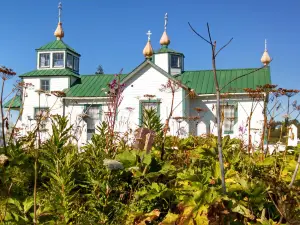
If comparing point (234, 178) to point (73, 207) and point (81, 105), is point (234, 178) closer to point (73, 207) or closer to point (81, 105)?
point (73, 207)

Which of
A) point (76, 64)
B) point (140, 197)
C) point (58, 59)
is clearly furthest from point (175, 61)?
point (140, 197)

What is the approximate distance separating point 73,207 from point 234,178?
3.62 feet

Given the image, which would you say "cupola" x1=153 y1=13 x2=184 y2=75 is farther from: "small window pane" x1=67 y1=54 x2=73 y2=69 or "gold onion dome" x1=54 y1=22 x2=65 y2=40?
"gold onion dome" x1=54 y1=22 x2=65 y2=40

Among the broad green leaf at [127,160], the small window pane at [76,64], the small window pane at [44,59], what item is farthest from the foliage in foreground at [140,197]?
the small window pane at [76,64]

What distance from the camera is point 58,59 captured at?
94.0 ft

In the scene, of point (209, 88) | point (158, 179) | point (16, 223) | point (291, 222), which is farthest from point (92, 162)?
point (209, 88)

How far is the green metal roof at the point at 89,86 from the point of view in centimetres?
2607

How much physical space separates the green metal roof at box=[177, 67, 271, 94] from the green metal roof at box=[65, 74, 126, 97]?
502cm

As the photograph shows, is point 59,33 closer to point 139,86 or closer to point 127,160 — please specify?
point 139,86

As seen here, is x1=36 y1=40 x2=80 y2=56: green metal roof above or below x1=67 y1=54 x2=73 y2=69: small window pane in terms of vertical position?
above

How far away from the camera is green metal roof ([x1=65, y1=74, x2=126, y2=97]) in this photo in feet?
85.5

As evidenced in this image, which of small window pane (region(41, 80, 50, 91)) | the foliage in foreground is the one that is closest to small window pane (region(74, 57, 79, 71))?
small window pane (region(41, 80, 50, 91))

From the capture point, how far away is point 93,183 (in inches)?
97.0

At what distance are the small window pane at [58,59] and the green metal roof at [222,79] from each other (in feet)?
28.8
